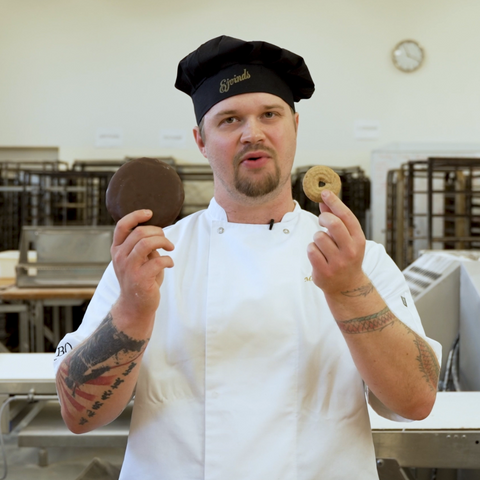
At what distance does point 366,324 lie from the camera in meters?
0.95

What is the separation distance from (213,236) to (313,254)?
1.18 feet

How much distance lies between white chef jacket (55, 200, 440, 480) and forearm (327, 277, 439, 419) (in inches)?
3.6

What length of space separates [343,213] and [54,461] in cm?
231

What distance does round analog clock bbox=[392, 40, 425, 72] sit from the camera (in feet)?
27.7

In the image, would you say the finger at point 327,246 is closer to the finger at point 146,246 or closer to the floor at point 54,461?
the finger at point 146,246

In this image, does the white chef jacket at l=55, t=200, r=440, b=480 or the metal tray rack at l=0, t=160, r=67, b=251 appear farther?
the metal tray rack at l=0, t=160, r=67, b=251

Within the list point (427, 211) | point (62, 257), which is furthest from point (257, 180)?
point (427, 211)

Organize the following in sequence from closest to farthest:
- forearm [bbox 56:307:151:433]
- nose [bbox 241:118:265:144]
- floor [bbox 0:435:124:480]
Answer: forearm [bbox 56:307:151:433], nose [bbox 241:118:265:144], floor [bbox 0:435:124:480]

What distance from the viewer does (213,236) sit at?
1227mm

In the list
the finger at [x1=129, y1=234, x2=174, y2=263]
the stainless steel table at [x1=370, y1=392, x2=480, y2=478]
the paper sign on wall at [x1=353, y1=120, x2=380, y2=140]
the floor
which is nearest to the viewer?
the finger at [x1=129, y1=234, x2=174, y2=263]

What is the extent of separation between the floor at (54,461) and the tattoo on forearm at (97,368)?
4.93ft

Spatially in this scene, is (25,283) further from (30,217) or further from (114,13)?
(114,13)

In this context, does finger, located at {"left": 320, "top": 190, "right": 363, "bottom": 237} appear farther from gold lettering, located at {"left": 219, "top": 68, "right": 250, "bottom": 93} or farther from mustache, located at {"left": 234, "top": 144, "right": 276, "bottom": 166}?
gold lettering, located at {"left": 219, "top": 68, "right": 250, "bottom": 93}

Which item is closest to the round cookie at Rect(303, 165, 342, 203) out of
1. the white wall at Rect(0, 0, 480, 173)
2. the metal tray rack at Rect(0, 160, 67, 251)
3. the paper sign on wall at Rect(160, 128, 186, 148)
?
the metal tray rack at Rect(0, 160, 67, 251)
